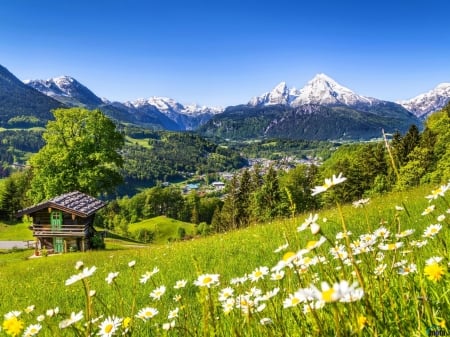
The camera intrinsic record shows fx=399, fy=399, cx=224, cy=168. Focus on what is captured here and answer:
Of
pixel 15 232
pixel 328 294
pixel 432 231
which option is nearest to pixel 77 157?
pixel 15 232

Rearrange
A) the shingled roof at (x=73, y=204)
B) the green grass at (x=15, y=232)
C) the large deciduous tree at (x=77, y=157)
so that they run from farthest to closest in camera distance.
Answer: the green grass at (x=15, y=232) → the large deciduous tree at (x=77, y=157) → the shingled roof at (x=73, y=204)

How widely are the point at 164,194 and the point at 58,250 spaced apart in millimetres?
95241

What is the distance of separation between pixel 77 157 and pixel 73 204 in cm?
555

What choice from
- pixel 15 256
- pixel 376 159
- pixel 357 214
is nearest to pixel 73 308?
pixel 357 214

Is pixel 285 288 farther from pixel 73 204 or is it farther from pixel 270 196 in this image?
pixel 270 196

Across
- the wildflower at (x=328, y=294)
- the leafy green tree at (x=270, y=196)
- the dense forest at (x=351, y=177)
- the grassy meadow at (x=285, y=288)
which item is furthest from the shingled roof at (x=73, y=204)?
the leafy green tree at (x=270, y=196)

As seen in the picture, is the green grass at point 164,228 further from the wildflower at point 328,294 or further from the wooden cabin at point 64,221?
the wildflower at point 328,294

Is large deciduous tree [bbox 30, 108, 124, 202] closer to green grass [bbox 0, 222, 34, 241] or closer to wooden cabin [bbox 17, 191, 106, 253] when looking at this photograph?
wooden cabin [bbox 17, 191, 106, 253]

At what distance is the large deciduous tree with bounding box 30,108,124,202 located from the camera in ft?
118

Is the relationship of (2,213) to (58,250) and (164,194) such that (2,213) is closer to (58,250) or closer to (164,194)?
(58,250)

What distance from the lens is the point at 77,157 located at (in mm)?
36188

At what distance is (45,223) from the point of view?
3525 cm

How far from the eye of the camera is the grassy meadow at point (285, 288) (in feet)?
5.49

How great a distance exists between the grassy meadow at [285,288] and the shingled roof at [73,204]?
20150mm
